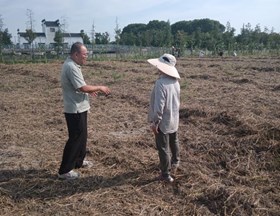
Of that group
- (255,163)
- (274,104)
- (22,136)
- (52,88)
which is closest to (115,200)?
(255,163)

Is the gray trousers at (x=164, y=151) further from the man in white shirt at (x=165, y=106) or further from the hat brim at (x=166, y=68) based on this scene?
the hat brim at (x=166, y=68)

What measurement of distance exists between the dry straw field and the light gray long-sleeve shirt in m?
0.78

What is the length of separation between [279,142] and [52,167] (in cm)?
342

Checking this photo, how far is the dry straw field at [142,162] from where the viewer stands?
3754 millimetres

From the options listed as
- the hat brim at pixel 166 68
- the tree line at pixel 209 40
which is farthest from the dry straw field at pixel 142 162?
the tree line at pixel 209 40

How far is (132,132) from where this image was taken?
6.55m

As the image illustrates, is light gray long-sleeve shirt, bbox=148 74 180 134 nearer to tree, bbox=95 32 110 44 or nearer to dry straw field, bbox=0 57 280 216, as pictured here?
dry straw field, bbox=0 57 280 216

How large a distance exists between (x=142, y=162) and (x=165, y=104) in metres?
1.29

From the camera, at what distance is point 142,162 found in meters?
4.93

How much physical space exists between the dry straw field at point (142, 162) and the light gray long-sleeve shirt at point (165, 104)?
2.57ft

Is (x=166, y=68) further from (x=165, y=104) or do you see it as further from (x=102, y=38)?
(x=102, y=38)

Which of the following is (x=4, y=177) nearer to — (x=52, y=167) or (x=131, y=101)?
(x=52, y=167)

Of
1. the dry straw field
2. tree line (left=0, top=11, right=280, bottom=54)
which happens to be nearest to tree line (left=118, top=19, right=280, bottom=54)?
tree line (left=0, top=11, right=280, bottom=54)

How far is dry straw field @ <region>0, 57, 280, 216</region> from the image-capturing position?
148 inches
